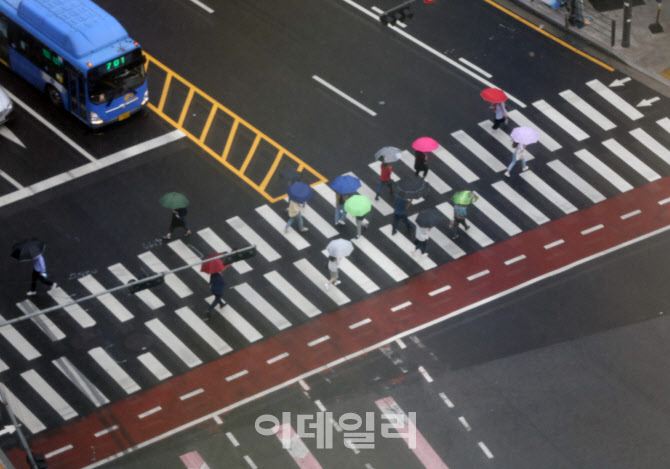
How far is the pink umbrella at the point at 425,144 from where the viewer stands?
42.2m

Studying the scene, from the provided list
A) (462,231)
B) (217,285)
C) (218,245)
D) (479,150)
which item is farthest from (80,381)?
(479,150)

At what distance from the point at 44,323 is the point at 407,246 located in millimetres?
12637

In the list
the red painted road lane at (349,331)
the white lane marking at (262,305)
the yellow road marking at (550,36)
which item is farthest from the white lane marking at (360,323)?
the yellow road marking at (550,36)

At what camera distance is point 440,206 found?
43.2m

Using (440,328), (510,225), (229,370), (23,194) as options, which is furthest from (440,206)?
(23,194)

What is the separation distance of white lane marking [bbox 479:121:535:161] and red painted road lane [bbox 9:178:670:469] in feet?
11.4

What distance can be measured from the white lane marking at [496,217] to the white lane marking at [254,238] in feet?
25.3

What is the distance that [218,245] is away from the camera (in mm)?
41469

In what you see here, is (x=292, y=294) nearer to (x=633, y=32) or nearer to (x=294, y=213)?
(x=294, y=213)

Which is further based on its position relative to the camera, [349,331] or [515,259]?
[515,259]

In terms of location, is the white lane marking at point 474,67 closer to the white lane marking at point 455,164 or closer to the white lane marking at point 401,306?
the white lane marking at point 455,164

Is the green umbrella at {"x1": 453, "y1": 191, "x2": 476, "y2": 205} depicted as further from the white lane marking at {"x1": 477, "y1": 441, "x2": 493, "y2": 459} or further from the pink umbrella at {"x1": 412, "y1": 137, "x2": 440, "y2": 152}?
the white lane marking at {"x1": 477, "y1": 441, "x2": 493, "y2": 459}

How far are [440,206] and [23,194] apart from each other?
1513 cm

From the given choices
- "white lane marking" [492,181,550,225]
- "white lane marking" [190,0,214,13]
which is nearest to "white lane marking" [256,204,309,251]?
"white lane marking" [492,181,550,225]
